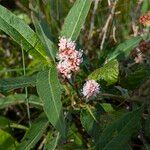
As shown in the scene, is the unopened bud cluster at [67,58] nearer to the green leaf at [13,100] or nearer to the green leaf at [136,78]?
the green leaf at [136,78]

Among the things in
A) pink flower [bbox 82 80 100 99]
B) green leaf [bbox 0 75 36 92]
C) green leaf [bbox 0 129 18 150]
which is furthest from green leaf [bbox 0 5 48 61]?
green leaf [bbox 0 129 18 150]

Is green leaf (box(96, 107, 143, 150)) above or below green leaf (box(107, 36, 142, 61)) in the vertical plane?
below

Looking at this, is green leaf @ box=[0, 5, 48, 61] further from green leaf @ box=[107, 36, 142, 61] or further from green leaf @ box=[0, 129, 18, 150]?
green leaf @ box=[0, 129, 18, 150]

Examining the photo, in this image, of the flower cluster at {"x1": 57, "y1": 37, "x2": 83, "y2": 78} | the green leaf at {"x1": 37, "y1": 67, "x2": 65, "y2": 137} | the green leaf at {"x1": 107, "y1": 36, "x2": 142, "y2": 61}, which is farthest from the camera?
the green leaf at {"x1": 107, "y1": 36, "x2": 142, "y2": 61}

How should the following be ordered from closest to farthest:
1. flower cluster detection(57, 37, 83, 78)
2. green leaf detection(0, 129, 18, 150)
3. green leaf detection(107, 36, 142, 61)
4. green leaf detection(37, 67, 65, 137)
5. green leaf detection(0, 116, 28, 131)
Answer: green leaf detection(37, 67, 65, 137) → flower cluster detection(57, 37, 83, 78) → green leaf detection(107, 36, 142, 61) → green leaf detection(0, 129, 18, 150) → green leaf detection(0, 116, 28, 131)

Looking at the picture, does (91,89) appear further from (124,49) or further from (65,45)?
(124,49)

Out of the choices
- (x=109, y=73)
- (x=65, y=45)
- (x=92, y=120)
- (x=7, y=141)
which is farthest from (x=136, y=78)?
(x=7, y=141)

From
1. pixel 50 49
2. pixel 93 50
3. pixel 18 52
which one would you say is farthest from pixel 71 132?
pixel 18 52

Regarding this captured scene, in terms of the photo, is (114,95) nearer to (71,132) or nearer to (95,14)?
(71,132)
